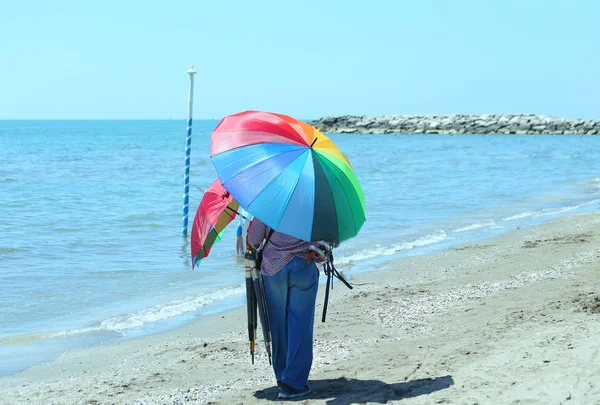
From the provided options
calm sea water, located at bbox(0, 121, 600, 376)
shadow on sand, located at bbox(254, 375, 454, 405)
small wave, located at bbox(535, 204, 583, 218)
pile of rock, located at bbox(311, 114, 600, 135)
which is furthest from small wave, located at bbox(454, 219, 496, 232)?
pile of rock, located at bbox(311, 114, 600, 135)

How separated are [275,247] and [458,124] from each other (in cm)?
9263

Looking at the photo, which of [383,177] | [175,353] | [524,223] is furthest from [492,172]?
[175,353]

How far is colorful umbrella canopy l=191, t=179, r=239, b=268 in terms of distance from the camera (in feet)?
17.1

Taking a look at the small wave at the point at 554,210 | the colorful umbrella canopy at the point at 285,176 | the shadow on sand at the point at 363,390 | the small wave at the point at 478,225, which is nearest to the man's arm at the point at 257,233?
the colorful umbrella canopy at the point at 285,176

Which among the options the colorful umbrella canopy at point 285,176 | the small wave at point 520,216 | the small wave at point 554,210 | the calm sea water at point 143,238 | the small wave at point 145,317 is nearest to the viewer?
the colorful umbrella canopy at point 285,176

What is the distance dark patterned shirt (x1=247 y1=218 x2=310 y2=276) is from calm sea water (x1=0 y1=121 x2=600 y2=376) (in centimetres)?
161

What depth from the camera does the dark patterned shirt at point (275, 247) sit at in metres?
4.91

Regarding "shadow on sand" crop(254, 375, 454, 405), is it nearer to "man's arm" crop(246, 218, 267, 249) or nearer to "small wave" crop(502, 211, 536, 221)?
"man's arm" crop(246, 218, 267, 249)

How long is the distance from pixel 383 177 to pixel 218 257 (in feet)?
63.2

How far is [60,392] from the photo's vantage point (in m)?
5.77

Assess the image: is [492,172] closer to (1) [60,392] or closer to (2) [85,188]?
(2) [85,188]

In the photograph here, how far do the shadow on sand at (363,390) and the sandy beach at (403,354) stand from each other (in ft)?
0.03

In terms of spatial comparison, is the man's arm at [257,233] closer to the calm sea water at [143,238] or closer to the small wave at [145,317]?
the calm sea water at [143,238]

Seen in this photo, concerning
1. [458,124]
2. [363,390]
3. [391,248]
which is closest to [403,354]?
[363,390]
